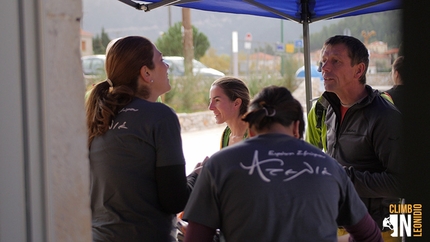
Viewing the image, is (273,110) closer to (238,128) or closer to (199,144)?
(238,128)

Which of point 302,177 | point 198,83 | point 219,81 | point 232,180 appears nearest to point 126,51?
point 232,180

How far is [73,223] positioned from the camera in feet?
4.56

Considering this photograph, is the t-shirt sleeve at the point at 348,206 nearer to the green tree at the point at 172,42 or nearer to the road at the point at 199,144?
the road at the point at 199,144

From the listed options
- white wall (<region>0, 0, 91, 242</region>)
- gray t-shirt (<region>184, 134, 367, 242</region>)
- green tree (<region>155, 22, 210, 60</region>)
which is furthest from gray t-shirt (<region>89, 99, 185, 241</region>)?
green tree (<region>155, 22, 210, 60</region>)

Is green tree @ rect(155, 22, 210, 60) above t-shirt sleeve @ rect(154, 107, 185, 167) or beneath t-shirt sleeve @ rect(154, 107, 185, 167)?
above

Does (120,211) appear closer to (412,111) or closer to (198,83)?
(412,111)

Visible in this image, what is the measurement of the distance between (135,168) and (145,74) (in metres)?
0.44

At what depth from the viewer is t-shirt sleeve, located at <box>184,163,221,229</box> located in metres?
1.72

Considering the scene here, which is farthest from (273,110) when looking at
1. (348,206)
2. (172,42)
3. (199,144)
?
(172,42)

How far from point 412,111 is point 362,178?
6.01ft

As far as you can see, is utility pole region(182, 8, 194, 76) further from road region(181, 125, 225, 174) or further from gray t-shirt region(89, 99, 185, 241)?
gray t-shirt region(89, 99, 185, 241)

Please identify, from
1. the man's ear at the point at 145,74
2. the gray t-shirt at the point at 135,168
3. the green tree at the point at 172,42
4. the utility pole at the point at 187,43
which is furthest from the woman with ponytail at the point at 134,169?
the green tree at the point at 172,42

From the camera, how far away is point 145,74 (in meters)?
2.20

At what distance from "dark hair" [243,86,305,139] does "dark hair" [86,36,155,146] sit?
1.82ft
